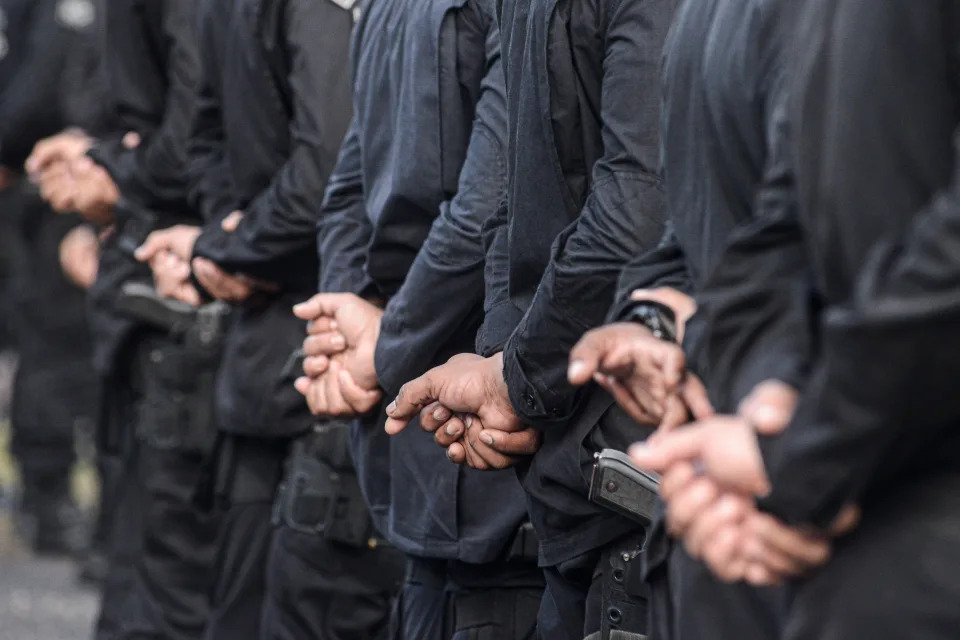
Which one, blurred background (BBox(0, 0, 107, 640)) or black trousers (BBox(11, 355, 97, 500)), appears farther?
black trousers (BBox(11, 355, 97, 500))

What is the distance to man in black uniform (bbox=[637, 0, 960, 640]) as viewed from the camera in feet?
5.16

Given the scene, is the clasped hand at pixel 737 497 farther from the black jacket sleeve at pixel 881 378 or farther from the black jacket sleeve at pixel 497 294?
the black jacket sleeve at pixel 497 294

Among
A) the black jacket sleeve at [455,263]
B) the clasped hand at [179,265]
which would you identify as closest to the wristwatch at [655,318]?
the black jacket sleeve at [455,263]

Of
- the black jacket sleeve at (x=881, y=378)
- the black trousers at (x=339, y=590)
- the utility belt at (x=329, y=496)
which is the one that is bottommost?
the black trousers at (x=339, y=590)

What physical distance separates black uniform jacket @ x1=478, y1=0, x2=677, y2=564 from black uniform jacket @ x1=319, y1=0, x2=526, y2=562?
11.8 inches

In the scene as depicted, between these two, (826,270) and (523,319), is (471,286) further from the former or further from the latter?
(826,270)

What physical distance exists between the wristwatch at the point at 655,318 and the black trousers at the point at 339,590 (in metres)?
1.88

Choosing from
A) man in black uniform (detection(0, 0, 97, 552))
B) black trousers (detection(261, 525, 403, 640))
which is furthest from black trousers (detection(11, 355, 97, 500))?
black trousers (detection(261, 525, 403, 640))

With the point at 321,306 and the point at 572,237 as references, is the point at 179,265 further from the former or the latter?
the point at 572,237

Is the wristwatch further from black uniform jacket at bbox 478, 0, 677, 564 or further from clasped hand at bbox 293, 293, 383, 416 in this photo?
clasped hand at bbox 293, 293, 383, 416

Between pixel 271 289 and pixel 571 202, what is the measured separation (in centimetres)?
179

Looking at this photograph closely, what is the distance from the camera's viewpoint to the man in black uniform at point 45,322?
284 inches

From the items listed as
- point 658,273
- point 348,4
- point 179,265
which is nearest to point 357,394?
point 348,4

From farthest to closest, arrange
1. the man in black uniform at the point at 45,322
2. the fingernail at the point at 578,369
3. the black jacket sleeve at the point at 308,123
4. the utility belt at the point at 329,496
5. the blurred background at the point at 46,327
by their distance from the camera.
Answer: the man in black uniform at the point at 45,322 → the blurred background at the point at 46,327 → the black jacket sleeve at the point at 308,123 → the utility belt at the point at 329,496 → the fingernail at the point at 578,369
